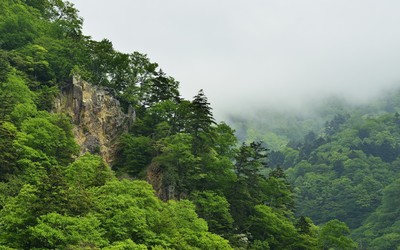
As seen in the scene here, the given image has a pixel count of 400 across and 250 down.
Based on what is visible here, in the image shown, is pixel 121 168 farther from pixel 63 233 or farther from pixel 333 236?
pixel 333 236

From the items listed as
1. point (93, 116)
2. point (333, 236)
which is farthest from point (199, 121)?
point (333, 236)

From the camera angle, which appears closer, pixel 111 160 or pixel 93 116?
pixel 111 160

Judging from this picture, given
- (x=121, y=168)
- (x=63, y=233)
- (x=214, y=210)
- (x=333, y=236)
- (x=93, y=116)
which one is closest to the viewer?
(x=63, y=233)

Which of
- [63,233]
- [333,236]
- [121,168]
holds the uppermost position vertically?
[333,236]

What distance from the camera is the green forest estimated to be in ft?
83.4

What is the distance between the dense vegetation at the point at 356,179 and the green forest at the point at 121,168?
54049 mm

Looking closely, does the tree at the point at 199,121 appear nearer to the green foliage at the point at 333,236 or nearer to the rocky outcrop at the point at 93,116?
the rocky outcrop at the point at 93,116

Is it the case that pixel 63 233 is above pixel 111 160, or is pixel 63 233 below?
below

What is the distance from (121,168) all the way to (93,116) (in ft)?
27.2

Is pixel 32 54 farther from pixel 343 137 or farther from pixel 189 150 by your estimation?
Result: pixel 343 137

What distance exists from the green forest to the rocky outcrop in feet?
4.53

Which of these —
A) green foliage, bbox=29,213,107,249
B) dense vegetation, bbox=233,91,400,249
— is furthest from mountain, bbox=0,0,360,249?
dense vegetation, bbox=233,91,400,249

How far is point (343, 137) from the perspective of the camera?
178 meters

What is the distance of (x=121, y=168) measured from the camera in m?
48.5
